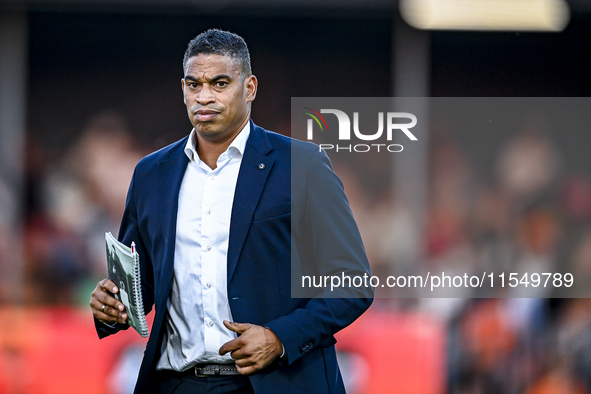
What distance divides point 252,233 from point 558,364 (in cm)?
299

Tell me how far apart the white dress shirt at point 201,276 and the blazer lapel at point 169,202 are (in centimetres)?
3

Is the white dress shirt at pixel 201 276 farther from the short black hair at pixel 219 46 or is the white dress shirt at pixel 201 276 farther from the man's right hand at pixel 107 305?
the short black hair at pixel 219 46

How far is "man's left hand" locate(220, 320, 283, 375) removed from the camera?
6.09ft

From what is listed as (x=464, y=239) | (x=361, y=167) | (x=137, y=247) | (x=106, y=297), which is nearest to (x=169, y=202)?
(x=137, y=247)

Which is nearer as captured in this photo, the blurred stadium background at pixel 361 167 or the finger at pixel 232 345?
the finger at pixel 232 345

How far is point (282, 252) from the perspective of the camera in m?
2.03

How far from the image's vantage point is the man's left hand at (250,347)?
6.09 ft

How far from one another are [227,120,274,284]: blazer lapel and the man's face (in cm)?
11

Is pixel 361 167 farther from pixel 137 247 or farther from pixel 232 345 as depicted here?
pixel 232 345

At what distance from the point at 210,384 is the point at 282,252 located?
453mm

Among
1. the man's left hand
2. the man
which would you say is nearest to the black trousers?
the man

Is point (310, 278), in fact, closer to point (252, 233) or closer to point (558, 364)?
point (252, 233)

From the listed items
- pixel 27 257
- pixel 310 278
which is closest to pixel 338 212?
pixel 310 278

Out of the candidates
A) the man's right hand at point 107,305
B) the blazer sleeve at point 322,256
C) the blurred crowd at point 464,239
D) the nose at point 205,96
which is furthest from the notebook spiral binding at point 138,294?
the blurred crowd at point 464,239
